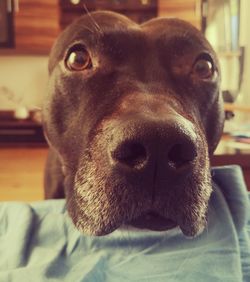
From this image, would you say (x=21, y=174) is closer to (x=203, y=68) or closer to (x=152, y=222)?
(x=203, y=68)

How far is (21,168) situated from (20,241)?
2.37 metres

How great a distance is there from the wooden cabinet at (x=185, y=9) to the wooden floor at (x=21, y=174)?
2024mm

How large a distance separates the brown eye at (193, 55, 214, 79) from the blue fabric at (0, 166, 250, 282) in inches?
12.7

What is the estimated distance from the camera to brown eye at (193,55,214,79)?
1271 millimetres

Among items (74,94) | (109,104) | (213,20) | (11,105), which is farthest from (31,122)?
(109,104)

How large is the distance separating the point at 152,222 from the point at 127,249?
21cm

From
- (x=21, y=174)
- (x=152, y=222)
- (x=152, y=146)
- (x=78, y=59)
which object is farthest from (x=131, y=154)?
(x=21, y=174)

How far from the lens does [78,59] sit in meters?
1.25

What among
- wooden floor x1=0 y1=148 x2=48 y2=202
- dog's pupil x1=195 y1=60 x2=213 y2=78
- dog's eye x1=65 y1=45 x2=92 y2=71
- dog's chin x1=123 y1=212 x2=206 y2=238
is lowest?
wooden floor x1=0 y1=148 x2=48 y2=202

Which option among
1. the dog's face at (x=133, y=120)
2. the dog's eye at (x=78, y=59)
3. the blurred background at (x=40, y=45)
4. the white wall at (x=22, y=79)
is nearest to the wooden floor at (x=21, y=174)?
the blurred background at (x=40, y=45)

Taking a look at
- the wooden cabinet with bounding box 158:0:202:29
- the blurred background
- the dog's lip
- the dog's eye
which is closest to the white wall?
the blurred background

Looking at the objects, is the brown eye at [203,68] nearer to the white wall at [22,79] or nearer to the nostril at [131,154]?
the nostril at [131,154]

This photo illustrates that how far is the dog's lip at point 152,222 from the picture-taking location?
0.87 metres

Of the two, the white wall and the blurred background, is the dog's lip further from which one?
the white wall
